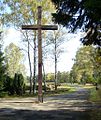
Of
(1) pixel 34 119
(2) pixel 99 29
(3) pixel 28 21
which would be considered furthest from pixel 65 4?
(3) pixel 28 21

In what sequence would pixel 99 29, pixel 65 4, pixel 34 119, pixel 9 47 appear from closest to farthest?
pixel 34 119 < pixel 65 4 < pixel 99 29 < pixel 9 47

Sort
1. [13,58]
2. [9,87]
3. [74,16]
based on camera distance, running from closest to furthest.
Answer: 1. [74,16]
2. [9,87]
3. [13,58]

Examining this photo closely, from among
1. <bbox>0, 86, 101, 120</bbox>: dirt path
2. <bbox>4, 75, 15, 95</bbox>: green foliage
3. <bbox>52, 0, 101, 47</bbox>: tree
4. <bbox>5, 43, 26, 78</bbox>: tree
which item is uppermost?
<bbox>5, 43, 26, 78</bbox>: tree

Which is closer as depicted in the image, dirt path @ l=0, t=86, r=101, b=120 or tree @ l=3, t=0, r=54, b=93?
dirt path @ l=0, t=86, r=101, b=120

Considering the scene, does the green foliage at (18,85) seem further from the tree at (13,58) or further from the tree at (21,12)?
the tree at (13,58)

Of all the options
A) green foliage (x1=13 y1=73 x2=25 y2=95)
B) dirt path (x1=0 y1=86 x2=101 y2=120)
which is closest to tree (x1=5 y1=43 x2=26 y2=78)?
green foliage (x1=13 y1=73 x2=25 y2=95)

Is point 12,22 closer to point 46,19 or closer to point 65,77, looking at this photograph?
point 46,19

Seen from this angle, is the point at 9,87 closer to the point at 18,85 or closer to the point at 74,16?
the point at 18,85

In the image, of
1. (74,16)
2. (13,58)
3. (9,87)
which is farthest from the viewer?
(13,58)

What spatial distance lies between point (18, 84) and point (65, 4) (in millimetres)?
29165

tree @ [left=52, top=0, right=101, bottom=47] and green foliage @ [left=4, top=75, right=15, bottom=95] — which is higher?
tree @ [left=52, top=0, right=101, bottom=47]

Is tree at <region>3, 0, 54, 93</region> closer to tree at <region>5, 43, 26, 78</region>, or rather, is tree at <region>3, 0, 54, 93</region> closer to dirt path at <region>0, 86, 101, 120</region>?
dirt path at <region>0, 86, 101, 120</region>

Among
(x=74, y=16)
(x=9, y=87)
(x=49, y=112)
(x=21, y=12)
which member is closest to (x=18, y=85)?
(x=9, y=87)

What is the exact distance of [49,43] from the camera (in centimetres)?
4816
